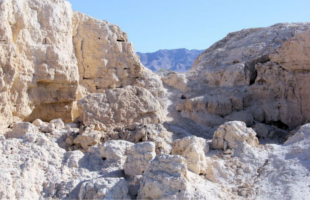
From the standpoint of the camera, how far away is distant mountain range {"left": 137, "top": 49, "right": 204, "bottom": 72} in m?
93.6

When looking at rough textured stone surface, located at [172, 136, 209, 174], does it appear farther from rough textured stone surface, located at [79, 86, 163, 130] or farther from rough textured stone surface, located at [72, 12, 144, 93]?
rough textured stone surface, located at [72, 12, 144, 93]

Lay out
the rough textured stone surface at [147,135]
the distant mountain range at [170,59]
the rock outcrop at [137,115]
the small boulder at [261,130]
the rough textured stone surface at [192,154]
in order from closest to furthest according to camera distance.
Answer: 1. the rock outcrop at [137,115]
2. the rough textured stone surface at [192,154]
3. the rough textured stone surface at [147,135]
4. the small boulder at [261,130]
5. the distant mountain range at [170,59]

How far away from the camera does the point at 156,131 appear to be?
28.3ft

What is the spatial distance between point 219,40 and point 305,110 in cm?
691

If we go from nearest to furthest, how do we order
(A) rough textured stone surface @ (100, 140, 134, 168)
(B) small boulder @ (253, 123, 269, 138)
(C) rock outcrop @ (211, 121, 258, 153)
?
(A) rough textured stone surface @ (100, 140, 134, 168) < (C) rock outcrop @ (211, 121, 258, 153) < (B) small boulder @ (253, 123, 269, 138)

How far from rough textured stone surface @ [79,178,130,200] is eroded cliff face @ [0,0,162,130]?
4.48 meters

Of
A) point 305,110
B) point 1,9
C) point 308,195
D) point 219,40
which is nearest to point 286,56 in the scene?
point 305,110

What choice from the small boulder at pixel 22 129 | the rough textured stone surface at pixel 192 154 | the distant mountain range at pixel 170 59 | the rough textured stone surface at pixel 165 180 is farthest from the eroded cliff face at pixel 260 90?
the distant mountain range at pixel 170 59

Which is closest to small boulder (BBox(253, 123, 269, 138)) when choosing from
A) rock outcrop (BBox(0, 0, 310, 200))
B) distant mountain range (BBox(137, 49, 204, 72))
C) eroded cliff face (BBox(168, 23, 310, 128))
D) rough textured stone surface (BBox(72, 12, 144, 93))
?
rock outcrop (BBox(0, 0, 310, 200))

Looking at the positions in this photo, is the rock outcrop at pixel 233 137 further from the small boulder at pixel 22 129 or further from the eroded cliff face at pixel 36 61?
the eroded cliff face at pixel 36 61

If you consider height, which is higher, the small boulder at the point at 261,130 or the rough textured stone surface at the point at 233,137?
the rough textured stone surface at the point at 233,137

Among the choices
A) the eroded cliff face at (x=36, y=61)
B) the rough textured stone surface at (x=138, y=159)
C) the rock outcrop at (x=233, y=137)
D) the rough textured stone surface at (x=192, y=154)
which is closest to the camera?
the rough textured stone surface at (x=138, y=159)

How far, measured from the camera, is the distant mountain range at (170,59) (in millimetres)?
93625

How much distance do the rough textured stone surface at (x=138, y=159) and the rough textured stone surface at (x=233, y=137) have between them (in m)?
1.69
